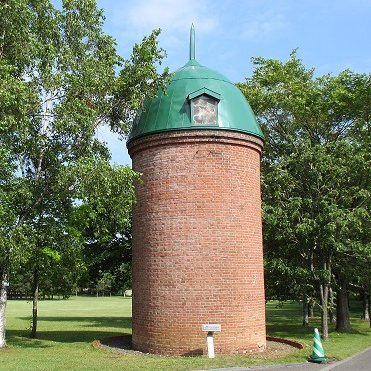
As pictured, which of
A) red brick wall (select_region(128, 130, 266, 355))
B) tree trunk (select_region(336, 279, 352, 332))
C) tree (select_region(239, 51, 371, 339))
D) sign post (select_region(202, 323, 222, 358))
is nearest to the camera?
sign post (select_region(202, 323, 222, 358))

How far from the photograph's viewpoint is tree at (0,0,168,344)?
15602 mm

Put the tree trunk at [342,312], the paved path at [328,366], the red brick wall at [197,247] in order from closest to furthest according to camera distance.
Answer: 1. the paved path at [328,366]
2. the red brick wall at [197,247]
3. the tree trunk at [342,312]

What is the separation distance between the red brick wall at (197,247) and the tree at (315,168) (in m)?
5.23

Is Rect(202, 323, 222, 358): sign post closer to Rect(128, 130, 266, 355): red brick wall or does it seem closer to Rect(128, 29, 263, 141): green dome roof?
Rect(128, 130, 266, 355): red brick wall

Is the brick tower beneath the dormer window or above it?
beneath

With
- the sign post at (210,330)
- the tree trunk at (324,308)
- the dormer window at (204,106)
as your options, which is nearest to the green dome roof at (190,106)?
the dormer window at (204,106)

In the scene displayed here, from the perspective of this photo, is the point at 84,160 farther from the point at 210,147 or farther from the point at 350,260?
the point at 350,260

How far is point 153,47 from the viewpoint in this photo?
1720 centimetres

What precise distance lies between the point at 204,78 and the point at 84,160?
4776 mm

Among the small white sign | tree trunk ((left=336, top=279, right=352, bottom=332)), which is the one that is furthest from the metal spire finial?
tree trunk ((left=336, top=279, right=352, bottom=332))

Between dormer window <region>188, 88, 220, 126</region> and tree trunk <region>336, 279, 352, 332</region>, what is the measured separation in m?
14.4

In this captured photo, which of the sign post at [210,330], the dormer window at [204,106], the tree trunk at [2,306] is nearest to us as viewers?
the sign post at [210,330]

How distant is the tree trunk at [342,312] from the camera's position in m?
25.8

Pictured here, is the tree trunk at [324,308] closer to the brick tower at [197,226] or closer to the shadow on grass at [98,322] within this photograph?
the brick tower at [197,226]
